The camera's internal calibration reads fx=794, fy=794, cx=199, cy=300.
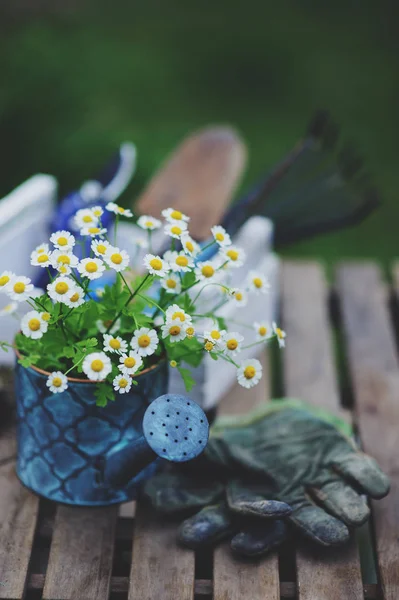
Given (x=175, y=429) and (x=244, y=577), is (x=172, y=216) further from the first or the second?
(x=244, y=577)

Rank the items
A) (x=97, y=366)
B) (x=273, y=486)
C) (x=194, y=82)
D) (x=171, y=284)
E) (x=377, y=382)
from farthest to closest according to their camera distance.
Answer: (x=194, y=82), (x=377, y=382), (x=273, y=486), (x=171, y=284), (x=97, y=366)

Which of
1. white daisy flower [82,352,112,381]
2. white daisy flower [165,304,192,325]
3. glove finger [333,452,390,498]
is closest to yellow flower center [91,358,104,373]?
white daisy flower [82,352,112,381]

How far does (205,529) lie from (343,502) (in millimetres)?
201

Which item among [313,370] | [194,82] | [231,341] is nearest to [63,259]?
[231,341]

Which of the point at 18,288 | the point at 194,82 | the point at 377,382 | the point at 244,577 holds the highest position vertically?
the point at 18,288

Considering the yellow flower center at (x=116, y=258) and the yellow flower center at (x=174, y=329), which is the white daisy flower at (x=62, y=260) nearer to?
the yellow flower center at (x=116, y=258)

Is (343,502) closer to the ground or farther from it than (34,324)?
closer to the ground

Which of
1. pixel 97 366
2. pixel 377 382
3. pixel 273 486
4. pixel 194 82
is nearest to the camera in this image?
pixel 97 366

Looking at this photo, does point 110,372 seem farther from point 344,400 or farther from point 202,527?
point 344,400

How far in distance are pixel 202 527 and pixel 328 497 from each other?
0.62 feet

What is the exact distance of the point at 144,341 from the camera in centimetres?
102

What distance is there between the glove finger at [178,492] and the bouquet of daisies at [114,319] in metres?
0.20

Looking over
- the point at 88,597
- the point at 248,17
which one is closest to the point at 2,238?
the point at 88,597

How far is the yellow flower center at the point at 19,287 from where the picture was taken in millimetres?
1021
